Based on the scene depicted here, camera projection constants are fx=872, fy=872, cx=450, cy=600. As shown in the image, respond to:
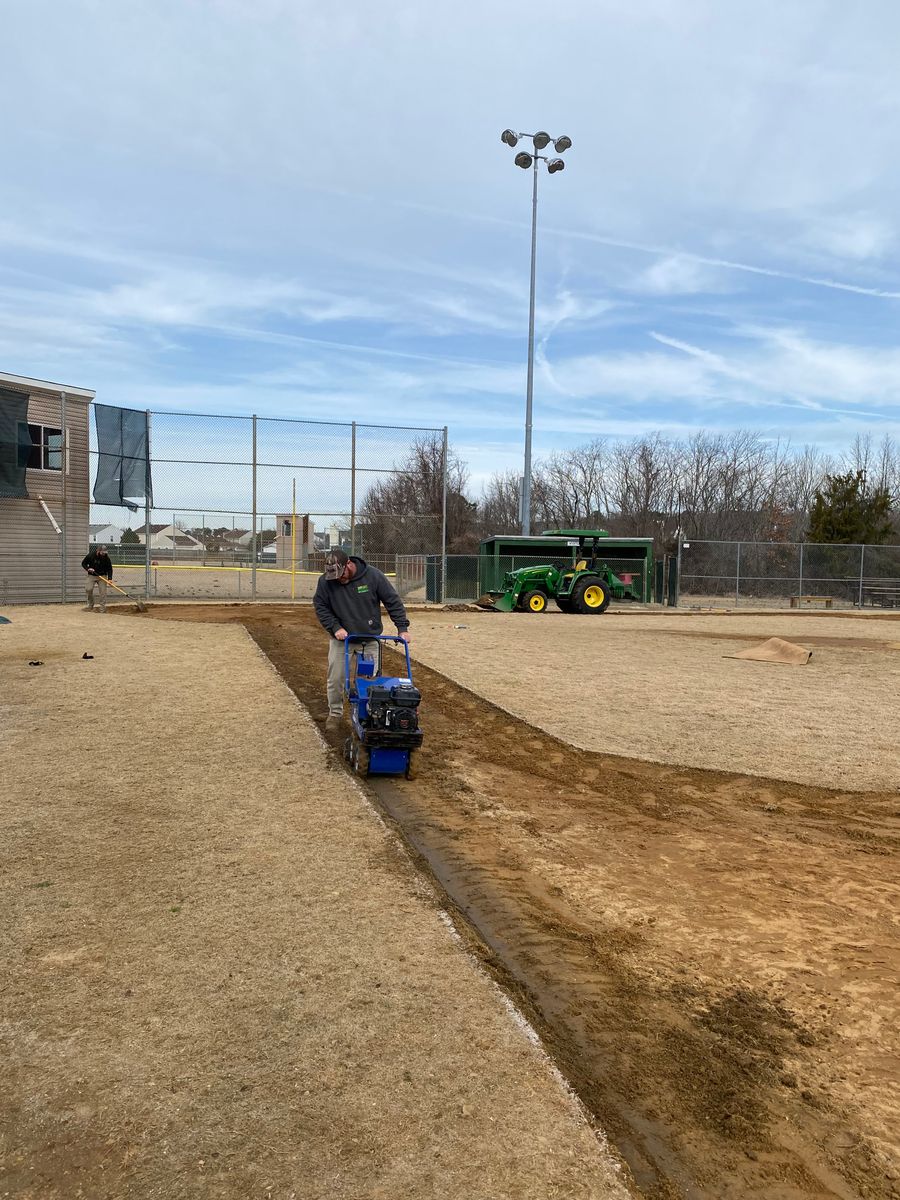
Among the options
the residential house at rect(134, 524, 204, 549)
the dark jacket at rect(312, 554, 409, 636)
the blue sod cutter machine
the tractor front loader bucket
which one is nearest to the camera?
the blue sod cutter machine

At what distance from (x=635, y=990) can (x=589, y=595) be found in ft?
70.0

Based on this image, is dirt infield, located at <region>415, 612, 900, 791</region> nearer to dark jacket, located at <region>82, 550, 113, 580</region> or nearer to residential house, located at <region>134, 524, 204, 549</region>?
dark jacket, located at <region>82, 550, 113, 580</region>

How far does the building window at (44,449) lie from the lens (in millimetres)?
23828

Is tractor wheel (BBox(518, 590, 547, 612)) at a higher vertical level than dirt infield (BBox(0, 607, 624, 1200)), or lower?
higher

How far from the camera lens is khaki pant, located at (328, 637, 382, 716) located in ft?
24.3

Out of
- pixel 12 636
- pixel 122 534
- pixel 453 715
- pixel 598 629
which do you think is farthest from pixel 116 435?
pixel 453 715

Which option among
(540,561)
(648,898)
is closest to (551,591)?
(540,561)

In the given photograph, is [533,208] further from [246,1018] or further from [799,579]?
[246,1018]

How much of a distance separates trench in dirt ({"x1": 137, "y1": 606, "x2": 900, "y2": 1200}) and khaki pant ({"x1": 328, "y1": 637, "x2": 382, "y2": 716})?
3.30ft

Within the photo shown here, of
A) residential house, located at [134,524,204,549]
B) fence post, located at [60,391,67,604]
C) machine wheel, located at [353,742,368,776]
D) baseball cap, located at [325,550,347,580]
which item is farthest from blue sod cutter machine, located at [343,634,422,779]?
residential house, located at [134,524,204,549]

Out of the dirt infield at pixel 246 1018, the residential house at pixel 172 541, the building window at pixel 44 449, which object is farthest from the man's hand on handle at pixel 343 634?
the residential house at pixel 172 541

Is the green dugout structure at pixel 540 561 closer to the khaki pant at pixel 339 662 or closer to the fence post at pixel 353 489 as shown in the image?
the fence post at pixel 353 489

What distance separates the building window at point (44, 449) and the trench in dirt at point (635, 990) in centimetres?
2071

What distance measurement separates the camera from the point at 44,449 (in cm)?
2408
